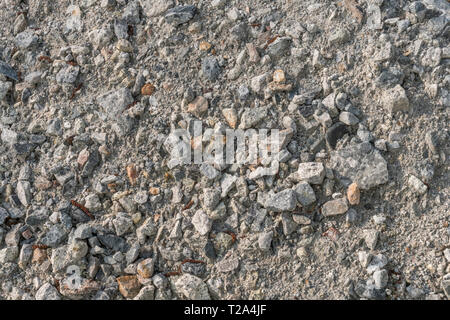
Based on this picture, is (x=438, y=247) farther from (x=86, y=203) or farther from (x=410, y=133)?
(x=86, y=203)

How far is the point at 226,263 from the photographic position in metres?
2.82

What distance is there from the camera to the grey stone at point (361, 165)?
2822 millimetres

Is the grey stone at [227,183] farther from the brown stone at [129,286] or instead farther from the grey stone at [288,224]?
the brown stone at [129,286]

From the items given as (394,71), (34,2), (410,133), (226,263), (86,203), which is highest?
(34,2)

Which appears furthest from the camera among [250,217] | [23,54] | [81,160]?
[23,54]

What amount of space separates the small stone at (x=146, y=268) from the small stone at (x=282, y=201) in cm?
71

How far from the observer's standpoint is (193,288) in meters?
2.76

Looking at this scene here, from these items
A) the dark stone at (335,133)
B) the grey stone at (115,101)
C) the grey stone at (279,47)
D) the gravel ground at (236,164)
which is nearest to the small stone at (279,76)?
the gravel ground at (236,164)

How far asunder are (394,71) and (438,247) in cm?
100

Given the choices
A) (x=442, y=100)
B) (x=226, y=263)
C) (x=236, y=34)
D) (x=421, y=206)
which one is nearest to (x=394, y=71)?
(x=442, y=100)

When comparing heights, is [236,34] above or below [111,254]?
above

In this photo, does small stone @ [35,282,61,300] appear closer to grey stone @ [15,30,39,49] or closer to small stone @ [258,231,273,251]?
small stone @ [258,231,273,251]

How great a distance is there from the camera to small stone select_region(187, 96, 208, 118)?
10.2 ft

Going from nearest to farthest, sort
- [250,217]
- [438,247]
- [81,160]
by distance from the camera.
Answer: [438,247] → [250,217] → [81,160]
